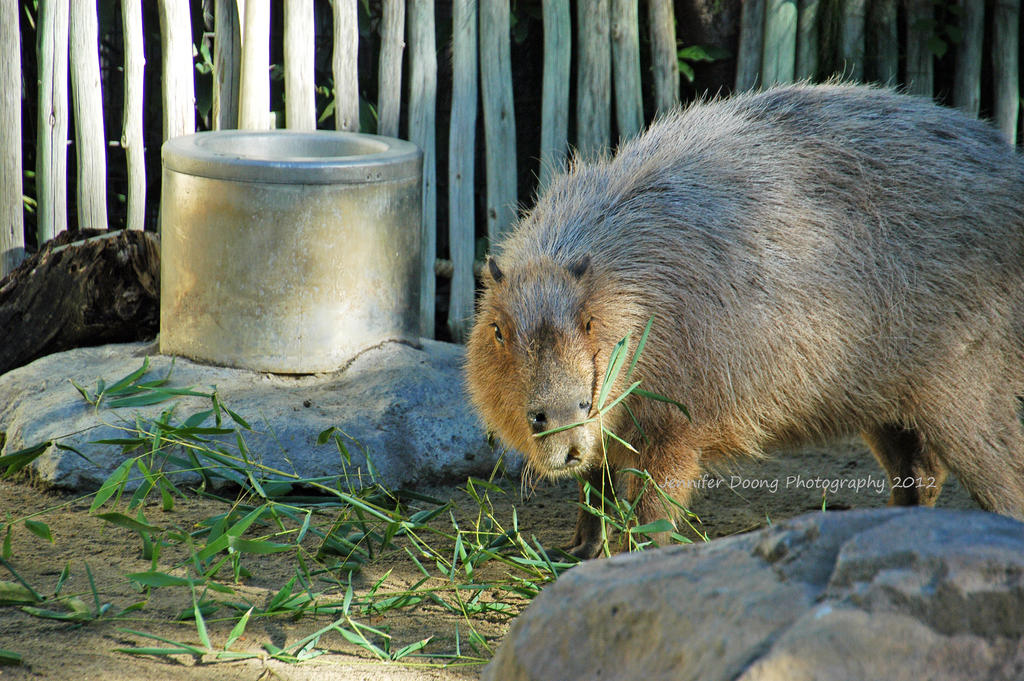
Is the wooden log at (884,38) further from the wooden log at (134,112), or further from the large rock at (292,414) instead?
the wooden log at (134,112)

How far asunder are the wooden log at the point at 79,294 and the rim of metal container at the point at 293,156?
0.58 meters

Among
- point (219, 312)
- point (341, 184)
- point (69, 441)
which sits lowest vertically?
point (69, 441)

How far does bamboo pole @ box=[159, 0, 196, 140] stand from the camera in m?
4.61

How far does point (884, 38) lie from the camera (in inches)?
183

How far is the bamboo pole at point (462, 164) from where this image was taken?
15.7 ft

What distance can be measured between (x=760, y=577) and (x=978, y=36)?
12.5ft

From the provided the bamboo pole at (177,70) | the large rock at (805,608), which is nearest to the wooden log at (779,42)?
the bamboo pole at (177,70)

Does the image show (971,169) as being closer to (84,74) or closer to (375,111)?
(375,111)

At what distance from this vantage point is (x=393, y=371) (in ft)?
14.1

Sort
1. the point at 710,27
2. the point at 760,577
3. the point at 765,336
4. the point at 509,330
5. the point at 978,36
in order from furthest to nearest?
the point at 710,27, the point at 978,36, the point at 765,336, the point at 509,330, the point at 760,577

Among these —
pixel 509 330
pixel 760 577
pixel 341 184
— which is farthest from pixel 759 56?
pixel 760 577

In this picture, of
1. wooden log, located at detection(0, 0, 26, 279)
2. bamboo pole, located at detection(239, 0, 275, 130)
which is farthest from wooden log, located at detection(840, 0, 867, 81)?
wooden log, located at detection(0, 0, 26, 279)

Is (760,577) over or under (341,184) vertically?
under

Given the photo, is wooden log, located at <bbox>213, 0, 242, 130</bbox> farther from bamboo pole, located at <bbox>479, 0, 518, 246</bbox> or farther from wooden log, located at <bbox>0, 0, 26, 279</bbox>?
bamboo pole, located at <bbox>479, 0, 518, 246</bbox>
